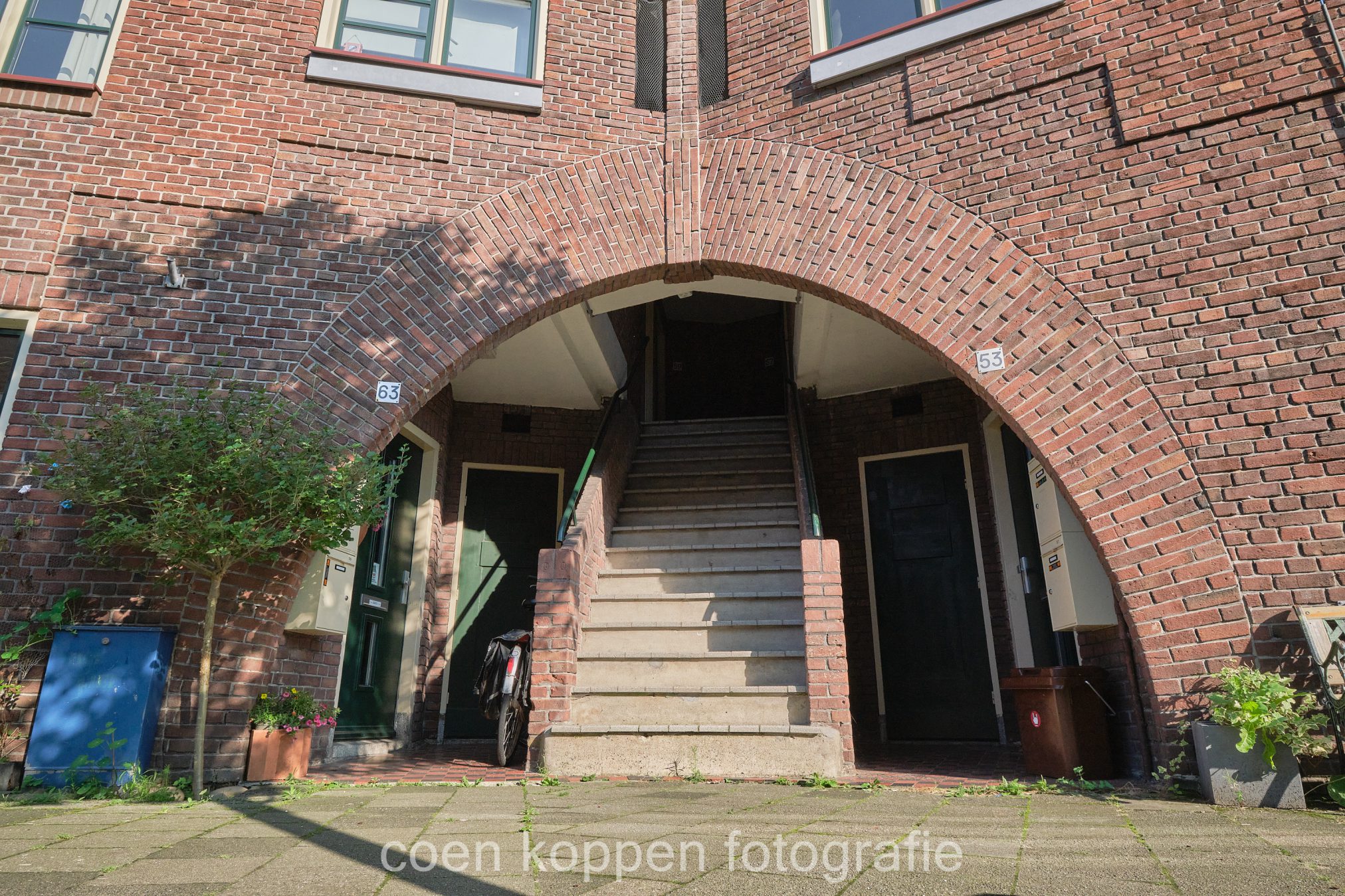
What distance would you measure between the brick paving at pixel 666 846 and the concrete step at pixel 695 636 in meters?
1.68

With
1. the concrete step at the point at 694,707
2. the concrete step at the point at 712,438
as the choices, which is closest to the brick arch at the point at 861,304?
the concrete step at the point at 694,707

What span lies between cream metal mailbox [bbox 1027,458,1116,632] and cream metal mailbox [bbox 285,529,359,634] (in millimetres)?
4602

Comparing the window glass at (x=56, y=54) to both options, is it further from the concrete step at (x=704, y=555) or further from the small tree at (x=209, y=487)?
the concrete step at (x=704, y=555)

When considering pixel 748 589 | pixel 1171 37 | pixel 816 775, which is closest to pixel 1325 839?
pixel 816 775

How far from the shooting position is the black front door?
7562 mm

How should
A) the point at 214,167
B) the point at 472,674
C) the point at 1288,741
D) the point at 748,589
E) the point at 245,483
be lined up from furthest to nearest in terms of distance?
the point at 472,674 < the point at 748,589 < the point at 214,167 < the point at 245,483 < the point at 1288,741

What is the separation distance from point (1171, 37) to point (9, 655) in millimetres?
7819

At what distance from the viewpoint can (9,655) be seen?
4594 millimetres

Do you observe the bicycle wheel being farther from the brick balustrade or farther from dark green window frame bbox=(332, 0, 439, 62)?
dark green window frame bbox=(332, 0, 439, 62)

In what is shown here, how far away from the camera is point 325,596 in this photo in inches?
225

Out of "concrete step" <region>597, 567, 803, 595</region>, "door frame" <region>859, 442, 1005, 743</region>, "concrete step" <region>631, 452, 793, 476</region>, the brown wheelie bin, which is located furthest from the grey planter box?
"concrete step" <region>631, 452, 793, 476</region>

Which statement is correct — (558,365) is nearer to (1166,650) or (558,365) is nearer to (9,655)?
(9,655)

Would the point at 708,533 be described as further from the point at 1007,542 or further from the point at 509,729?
the point at 1007,542

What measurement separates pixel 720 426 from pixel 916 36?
15.7ft
